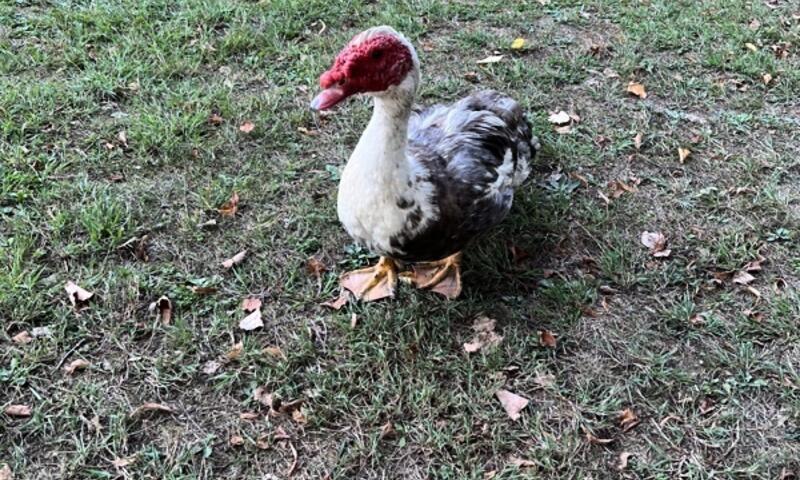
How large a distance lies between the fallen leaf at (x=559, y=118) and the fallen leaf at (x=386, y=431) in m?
2.42

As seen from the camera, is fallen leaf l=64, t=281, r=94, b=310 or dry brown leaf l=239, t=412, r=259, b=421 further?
fallen leaf l=64, t=281, r=94, b=310

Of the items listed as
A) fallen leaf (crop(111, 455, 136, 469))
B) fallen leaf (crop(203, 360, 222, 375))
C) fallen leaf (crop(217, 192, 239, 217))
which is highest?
fallen leaf (crop(217, 192, 239, 217))

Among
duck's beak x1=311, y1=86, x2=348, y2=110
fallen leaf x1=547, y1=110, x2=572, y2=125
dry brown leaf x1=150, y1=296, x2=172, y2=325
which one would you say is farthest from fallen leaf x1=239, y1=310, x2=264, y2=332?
fallen leaf x1=547, y1=110, x2=572, y2=125

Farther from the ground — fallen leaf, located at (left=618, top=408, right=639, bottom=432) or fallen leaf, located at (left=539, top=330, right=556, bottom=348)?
fallen leaf, located at (left=539, top=330, right=556, bottom=348)

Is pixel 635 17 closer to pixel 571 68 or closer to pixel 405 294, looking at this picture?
pixel 571 68

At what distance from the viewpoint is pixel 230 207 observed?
3816mm

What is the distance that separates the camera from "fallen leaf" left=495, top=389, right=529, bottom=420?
9.69 feet

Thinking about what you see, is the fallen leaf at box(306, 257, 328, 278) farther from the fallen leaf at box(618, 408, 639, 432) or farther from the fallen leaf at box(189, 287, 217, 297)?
the fallen leaf at box(618, 408, 639, 432)

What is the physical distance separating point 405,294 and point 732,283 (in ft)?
5.29

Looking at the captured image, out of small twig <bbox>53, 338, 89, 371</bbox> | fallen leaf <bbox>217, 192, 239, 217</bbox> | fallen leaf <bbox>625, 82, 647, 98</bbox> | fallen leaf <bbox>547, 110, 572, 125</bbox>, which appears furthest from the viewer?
fallen leaf <bbox>625, 82, 647, 98</bbox>

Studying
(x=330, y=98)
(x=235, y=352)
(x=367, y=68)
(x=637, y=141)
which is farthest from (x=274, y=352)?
(x=637, y=141)

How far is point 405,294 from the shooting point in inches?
135

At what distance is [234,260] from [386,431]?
120cm

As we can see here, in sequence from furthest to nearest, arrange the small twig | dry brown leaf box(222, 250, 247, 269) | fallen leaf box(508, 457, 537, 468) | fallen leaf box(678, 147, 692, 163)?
fallen leaf box(678, 147, 692, 163)
dry brown leaf box(222, 250, 247, 269)
the small twig
fallen leaf box(508, 457, 537, 468)
